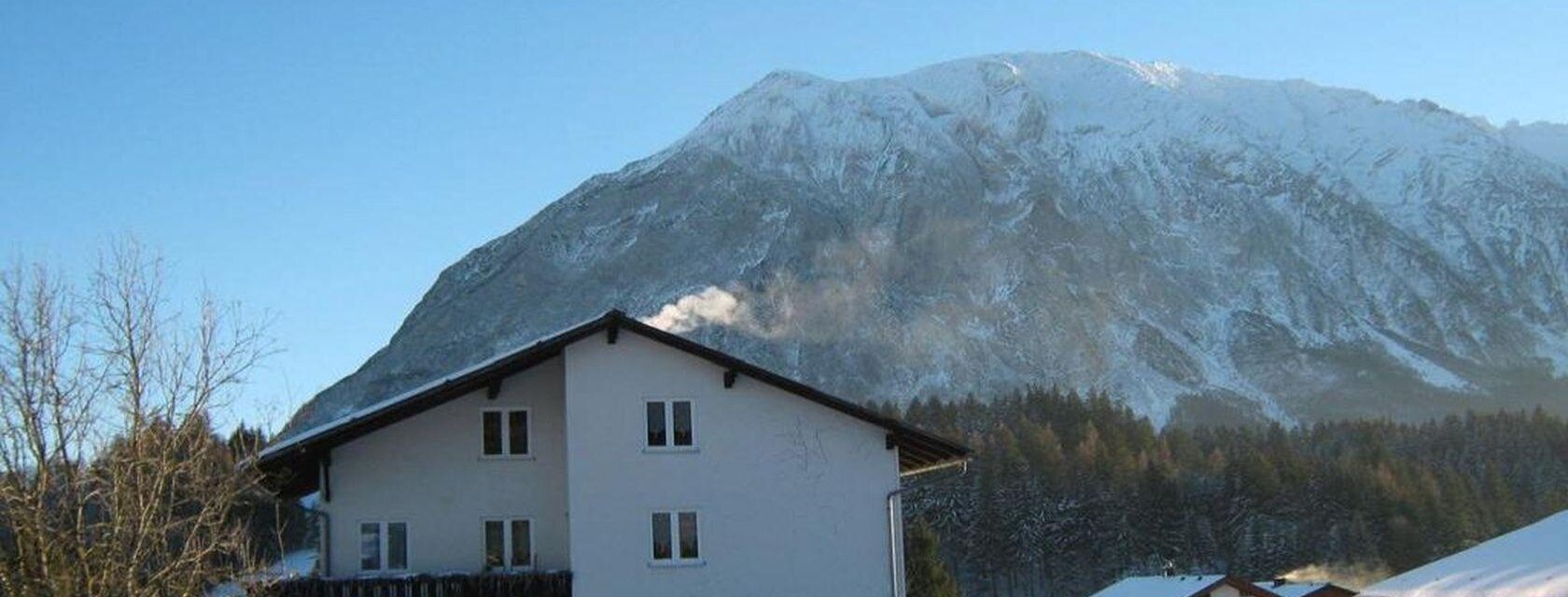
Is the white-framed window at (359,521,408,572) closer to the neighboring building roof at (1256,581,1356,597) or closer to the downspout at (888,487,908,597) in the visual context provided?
the downspout at (888,487,908,597)

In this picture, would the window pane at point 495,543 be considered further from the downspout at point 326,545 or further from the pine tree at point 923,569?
the pine tree at point 923,569

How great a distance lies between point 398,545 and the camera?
3050 centimetres

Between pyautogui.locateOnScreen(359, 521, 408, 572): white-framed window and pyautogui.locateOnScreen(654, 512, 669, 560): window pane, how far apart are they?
14.3ft

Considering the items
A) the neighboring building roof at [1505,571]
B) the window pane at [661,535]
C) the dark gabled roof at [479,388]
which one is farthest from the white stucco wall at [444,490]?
the neighboring building roof at [1505,571]

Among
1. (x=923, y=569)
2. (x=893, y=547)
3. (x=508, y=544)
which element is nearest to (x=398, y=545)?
(x=508, y=544)

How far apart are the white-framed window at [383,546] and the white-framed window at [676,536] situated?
14.3ft

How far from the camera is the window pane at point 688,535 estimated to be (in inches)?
1213

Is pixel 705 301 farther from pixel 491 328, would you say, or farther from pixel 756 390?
pixel 756 390

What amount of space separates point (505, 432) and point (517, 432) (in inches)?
9.5

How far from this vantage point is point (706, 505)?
30969mm

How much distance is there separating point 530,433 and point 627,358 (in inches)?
89.9

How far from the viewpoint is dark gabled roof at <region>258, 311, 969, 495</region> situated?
2975cm

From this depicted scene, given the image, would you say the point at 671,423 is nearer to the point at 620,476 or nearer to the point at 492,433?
the point at 620,476

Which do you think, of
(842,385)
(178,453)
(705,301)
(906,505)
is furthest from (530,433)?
(705,301)
